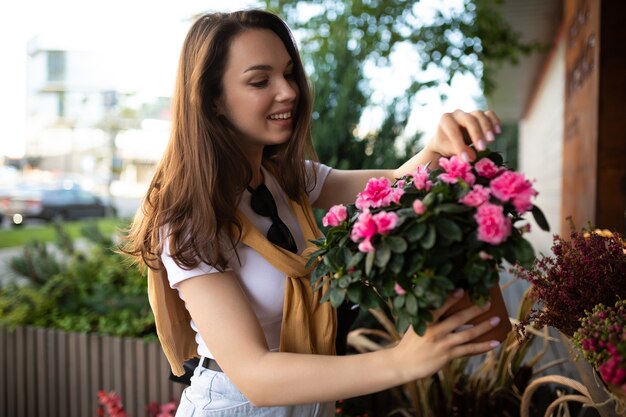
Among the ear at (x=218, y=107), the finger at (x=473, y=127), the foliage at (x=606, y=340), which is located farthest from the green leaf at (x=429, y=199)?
the ear at (x=218, y=107)

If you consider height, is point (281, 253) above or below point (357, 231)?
below

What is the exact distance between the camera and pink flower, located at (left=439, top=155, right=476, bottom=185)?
3.22 ft

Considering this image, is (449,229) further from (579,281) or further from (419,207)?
(579,281)

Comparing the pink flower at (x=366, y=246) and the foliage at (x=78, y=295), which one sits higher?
the pink flower at (x=366, y=246)

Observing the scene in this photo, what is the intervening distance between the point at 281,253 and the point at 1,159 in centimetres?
3915

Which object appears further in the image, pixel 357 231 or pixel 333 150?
pixel 333 150

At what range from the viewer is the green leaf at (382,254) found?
926 mm

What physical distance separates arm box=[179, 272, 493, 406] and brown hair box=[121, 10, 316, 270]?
81 millimetres

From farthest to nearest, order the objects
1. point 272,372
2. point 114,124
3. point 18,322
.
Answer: point 114,124, point 18,322, point 272,372

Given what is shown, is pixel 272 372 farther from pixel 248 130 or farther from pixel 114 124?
pixel 114 124

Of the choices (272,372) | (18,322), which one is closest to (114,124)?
(18,322)

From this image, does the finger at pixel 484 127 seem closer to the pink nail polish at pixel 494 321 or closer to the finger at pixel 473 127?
the finger at pixel 473 127

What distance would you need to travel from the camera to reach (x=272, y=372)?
1124 millimetres

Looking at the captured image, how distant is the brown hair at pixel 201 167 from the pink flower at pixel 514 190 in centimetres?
58
